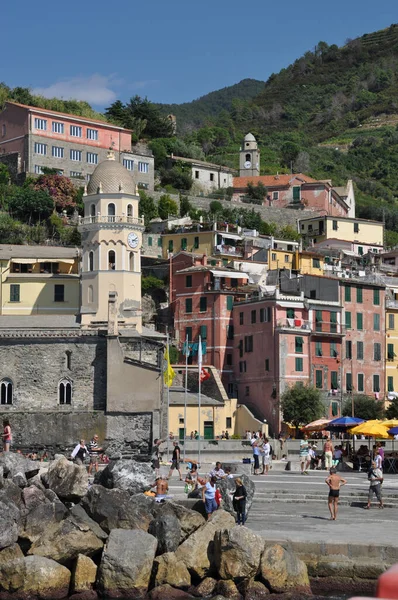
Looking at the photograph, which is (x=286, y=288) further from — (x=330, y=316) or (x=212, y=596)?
(x=212, y=596)

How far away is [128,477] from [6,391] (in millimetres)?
27156

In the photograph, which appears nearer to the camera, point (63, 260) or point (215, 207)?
point (63, 260)

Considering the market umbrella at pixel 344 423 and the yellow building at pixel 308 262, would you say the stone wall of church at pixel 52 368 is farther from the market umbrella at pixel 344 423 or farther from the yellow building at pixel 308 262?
the yellow building at pixel 308 262

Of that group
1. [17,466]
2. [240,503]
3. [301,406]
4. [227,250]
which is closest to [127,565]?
[240,503]

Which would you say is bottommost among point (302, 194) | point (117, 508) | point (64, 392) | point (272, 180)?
point (117, 508)

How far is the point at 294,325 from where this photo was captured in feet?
228

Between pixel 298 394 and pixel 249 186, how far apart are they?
41.8 metres

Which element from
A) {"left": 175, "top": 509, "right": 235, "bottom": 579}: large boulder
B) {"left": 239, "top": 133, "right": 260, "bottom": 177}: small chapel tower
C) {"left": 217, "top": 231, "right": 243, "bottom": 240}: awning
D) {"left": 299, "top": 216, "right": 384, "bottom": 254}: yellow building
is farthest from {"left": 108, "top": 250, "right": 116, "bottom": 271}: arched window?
{"left": 239, "top": 133, "right": 260, "bottom": 177}: small chapel tower

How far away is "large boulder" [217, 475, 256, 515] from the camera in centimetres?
3014

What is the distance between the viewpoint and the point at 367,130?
6668 inches

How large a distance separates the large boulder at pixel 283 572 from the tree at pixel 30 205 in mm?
61467

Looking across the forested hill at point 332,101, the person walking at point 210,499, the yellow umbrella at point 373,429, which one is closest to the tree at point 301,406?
the yellow umbrella at point 373,429

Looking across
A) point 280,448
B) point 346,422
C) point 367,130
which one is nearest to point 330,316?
point 280,448

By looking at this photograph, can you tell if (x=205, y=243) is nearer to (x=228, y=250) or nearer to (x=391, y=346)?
(x=228, y=250)
